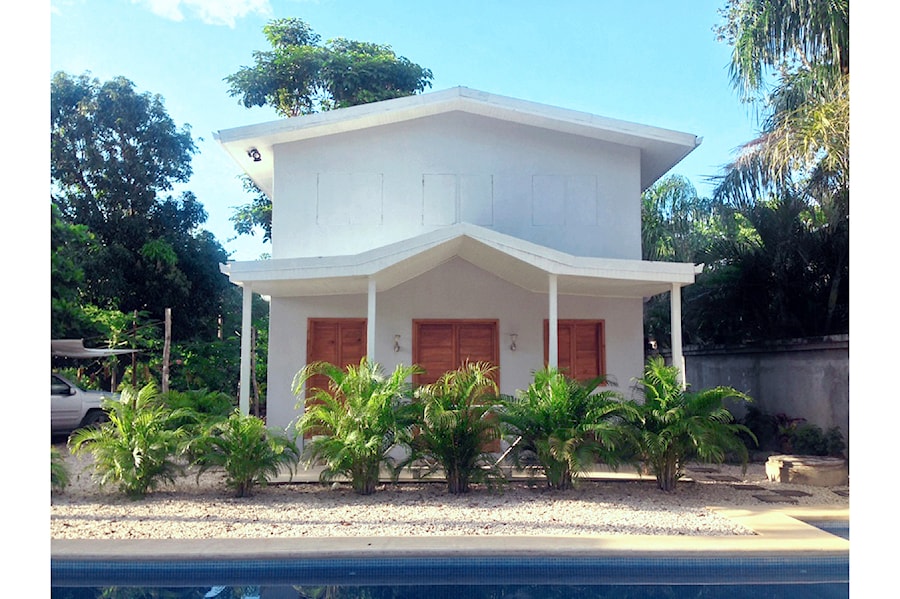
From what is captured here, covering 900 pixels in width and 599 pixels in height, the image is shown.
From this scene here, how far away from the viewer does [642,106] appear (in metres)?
35.6

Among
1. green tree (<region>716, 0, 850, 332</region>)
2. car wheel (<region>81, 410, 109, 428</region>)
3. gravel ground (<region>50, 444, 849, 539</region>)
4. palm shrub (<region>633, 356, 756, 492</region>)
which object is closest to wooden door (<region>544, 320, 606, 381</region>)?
gravel ground (<region>50, 444, 849, 539</region>)

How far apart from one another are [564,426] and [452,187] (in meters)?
4.91

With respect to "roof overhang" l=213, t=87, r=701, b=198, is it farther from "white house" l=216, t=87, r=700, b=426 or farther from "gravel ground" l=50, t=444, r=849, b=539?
→ "gravel ground" l=50, t=444, r=849, b=539

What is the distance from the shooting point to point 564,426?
27.7ft

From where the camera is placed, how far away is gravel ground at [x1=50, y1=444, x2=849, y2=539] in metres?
6.84

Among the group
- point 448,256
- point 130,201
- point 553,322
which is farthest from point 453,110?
Answer: point 130,201

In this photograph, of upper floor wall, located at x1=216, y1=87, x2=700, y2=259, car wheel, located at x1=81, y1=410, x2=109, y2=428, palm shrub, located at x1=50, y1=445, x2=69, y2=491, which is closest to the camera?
palm shrub, located at x1=50, y1=445, x2=69, y2=491

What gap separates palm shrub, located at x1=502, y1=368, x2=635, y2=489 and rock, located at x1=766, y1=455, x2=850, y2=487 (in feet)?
9.11

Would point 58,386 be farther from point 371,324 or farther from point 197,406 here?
point 371,324

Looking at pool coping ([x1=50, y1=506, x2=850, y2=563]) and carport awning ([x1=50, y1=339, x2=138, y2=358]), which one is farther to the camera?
carport awning ([x1=50, y1=339, x2=138, y2=358])

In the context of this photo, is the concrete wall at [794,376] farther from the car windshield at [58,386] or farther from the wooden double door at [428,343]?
the car windshield at [58,386]
